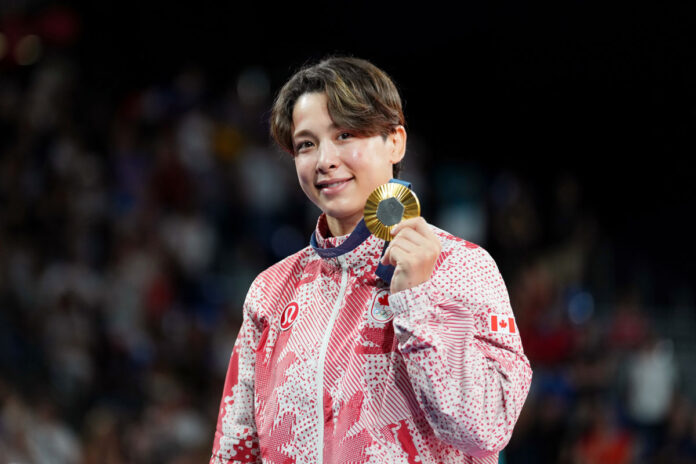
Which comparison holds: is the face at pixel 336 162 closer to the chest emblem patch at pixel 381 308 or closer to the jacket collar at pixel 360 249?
the jacket collar at pixel 360 249

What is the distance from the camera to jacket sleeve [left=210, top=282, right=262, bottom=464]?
6.93 ft

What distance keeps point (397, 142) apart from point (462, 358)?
1.88 feet

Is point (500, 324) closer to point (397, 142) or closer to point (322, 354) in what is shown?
point (322, 354)

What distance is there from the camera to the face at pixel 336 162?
1976mm

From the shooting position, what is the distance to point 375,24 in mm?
8531

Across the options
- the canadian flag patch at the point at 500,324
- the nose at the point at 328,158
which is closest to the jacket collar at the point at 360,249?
the nose at the point at 328,158

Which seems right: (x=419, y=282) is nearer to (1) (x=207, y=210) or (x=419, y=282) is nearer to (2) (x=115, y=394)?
(2) (x=115, y=394)

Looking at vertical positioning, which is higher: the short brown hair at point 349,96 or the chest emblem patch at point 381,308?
the short brown hair at point 349,96

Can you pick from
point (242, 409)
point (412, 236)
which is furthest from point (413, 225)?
point (242, 409)

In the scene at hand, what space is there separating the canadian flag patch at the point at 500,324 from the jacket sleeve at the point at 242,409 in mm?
598

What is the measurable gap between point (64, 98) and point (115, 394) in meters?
2.85

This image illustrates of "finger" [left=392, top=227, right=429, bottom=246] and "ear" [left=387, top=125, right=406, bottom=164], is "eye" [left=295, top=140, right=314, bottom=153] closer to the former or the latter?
"ear" [left=387, top=125, right=406, bottom=164]

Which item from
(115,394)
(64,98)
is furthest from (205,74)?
Answer: (115,394)

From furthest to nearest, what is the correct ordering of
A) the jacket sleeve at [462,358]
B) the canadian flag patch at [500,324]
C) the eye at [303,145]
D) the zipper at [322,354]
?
1. the eye at [303,145]
2. the zipper at [322,354]
3. the canadian flag patch at [500,324]
4. the jacket sleeve at [462,358]
